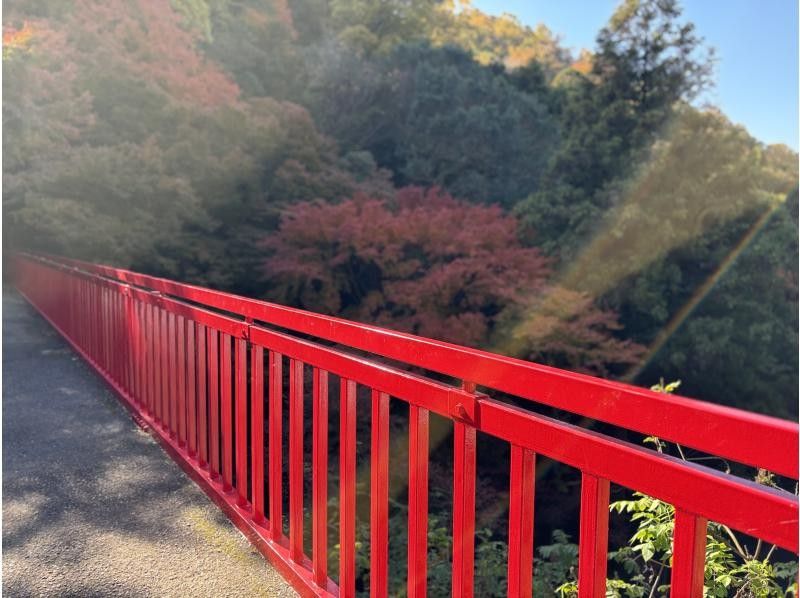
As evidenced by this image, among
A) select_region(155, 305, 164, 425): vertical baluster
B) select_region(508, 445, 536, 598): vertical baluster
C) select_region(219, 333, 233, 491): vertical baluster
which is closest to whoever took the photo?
select_region(508, 445, 536, 598): vertical baluster

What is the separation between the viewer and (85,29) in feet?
37.4

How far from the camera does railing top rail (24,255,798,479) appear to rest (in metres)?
0.88

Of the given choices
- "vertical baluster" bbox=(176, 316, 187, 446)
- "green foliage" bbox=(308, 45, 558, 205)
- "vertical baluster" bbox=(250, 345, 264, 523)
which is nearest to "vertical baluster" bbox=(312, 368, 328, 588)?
"vertical baluster" bbox=(250, 345, 264, 523)

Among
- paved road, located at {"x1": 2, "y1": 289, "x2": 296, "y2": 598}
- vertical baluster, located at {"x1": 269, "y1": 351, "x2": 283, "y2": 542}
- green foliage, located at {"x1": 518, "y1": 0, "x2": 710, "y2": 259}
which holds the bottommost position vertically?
paved road, located at {"x1": 2, "y1": 289, "x2": 296, "y2": 598}

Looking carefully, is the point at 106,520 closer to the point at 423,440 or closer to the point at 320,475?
the point at 320,475

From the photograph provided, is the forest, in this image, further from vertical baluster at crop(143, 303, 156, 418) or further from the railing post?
the railing post

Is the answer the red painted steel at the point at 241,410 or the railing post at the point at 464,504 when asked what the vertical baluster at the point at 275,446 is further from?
the railing post at the point at 464,504

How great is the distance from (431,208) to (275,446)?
894 centimetres

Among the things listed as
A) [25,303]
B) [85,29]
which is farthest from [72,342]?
[85,29]

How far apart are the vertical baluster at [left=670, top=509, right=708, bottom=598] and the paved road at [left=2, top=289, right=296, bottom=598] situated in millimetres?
1420

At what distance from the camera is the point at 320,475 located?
1974mm

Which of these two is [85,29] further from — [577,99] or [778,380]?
[778,380]

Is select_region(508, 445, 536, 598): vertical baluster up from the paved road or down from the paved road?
up

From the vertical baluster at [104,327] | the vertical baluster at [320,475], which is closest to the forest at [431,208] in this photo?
the vertical baluster at [104,327]
